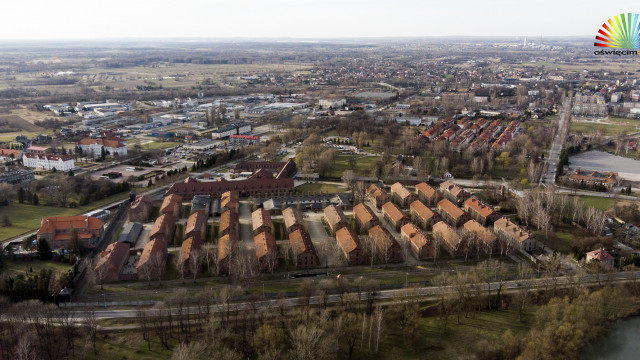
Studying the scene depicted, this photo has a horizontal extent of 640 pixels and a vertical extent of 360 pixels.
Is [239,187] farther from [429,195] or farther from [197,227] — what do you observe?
[429,195]

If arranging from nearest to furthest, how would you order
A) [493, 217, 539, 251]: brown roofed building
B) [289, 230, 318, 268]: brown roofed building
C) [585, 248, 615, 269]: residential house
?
[585, 248, 615, 269]: residential house, [289, 230, 318, 268]: brown roofed building, [493, 217, 539, 251]: brown roofed building

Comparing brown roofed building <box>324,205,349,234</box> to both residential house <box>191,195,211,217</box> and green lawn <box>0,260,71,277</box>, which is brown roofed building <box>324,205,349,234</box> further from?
green lawn <box>0,260,71,277</box>

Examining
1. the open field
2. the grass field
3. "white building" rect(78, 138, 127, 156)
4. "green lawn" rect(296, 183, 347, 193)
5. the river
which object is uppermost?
"white building" rect(78, 138, 127, 156)

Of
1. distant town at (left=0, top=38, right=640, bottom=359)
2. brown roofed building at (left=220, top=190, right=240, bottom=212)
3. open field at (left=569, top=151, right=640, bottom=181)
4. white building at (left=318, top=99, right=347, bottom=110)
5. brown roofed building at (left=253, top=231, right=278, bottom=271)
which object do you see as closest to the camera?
distant town at (left=0, top=38, right=640, bottom=359)

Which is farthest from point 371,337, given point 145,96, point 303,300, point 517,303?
point 145,96

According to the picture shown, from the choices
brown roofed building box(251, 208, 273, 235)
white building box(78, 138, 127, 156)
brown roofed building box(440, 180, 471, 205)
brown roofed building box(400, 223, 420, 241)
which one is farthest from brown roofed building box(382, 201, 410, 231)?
white building box(78, 138, 127, 156)

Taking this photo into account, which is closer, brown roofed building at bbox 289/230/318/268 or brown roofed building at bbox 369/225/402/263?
brown roofed building at bbox 289/230/318/268

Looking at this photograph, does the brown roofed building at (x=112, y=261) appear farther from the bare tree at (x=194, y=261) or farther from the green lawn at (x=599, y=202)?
the green lawn at (x=599, y=202)
